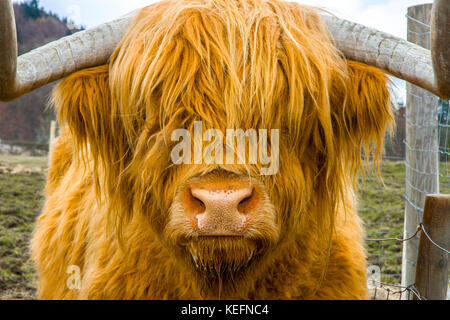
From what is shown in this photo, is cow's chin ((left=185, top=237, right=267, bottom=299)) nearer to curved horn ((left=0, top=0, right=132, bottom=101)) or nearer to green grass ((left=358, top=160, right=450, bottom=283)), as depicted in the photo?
curved horn ((left=0, top=0, right=132, bottom=101))

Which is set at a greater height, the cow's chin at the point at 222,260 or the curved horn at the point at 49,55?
the curved horn at the point at 49,55

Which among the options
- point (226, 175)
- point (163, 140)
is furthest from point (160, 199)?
point (226, 175)

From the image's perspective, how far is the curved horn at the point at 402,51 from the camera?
4.13 feet

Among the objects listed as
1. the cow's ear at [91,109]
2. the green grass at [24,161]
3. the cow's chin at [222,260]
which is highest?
the green grass at [24,161]

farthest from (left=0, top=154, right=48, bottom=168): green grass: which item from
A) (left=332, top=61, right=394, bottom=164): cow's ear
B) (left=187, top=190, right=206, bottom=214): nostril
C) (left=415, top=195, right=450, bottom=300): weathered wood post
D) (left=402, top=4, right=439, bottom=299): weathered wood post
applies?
(left=187, top=190, right=206, bottom=214): nostril

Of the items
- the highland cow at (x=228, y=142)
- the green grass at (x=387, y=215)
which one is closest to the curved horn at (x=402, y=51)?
the highland cow at (x=228, y=142)

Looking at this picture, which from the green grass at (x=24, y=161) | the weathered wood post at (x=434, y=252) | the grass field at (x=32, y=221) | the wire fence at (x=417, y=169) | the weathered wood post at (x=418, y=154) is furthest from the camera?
the green grass at (x=24, y=161)

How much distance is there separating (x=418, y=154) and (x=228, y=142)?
2214mm

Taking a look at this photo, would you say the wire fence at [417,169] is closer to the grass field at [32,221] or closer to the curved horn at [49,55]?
the grass field at [32,221]

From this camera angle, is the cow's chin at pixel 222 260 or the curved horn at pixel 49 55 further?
the cow's chin at pixel 222 260

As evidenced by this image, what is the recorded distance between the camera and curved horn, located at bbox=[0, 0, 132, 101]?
1280 mm

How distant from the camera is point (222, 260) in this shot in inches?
62.2

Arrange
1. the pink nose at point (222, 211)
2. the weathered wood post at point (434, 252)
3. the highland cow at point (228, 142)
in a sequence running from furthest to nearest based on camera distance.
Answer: the weathered wood post at point (434, 252)
the highland cow at point (228, 142)
the pink nose at point (222, 211)
